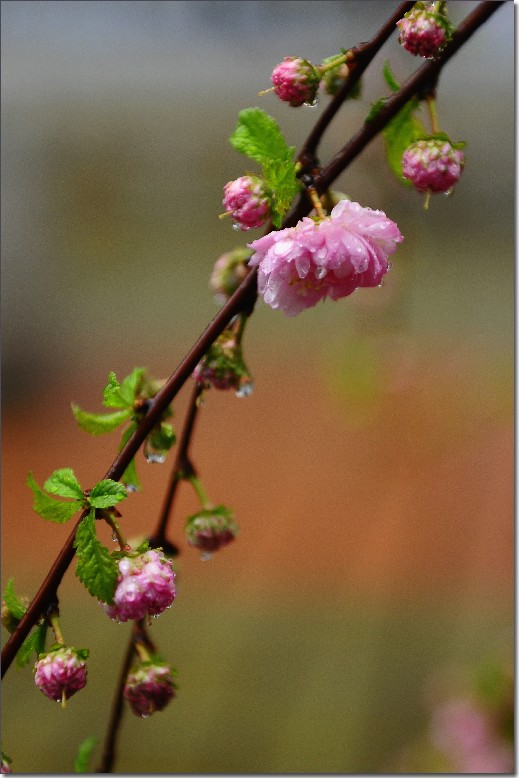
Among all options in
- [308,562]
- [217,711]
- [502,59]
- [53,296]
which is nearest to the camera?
[502,59]

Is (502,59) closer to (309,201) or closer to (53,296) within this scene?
(309,201)

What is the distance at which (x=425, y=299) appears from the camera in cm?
233

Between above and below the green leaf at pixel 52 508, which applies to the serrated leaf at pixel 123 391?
above

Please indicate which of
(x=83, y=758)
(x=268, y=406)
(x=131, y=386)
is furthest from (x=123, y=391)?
(x=268, y=406)

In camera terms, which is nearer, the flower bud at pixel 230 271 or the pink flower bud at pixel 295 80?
the pink flower bud at pixel 295 80

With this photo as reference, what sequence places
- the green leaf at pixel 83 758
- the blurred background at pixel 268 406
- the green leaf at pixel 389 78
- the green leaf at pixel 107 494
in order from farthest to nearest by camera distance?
the blurred background at pixel 268 406 < the green leaf at pixel 83 758 < the green leaf at pixel 389 78 < the green leaf at pixel 107 494

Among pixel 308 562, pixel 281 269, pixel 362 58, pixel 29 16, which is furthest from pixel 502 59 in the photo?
pixel 308 562

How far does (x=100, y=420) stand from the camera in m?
0.48

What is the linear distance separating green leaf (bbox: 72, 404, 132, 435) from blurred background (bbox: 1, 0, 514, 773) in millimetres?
266

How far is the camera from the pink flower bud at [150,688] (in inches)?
20.5

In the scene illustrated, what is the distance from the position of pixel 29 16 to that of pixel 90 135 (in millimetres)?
1777

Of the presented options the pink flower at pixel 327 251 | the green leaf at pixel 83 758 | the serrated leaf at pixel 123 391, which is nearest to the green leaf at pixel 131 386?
the serrated leaf at pixel 123 391

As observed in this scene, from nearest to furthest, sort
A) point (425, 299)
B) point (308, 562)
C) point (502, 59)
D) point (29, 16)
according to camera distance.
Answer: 1. point (502, 59)
2. point (29, 16)
3. point (425, 299)
4. point (308, 562)

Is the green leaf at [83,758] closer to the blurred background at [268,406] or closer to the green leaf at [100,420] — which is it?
the green leaf at [100,420]
